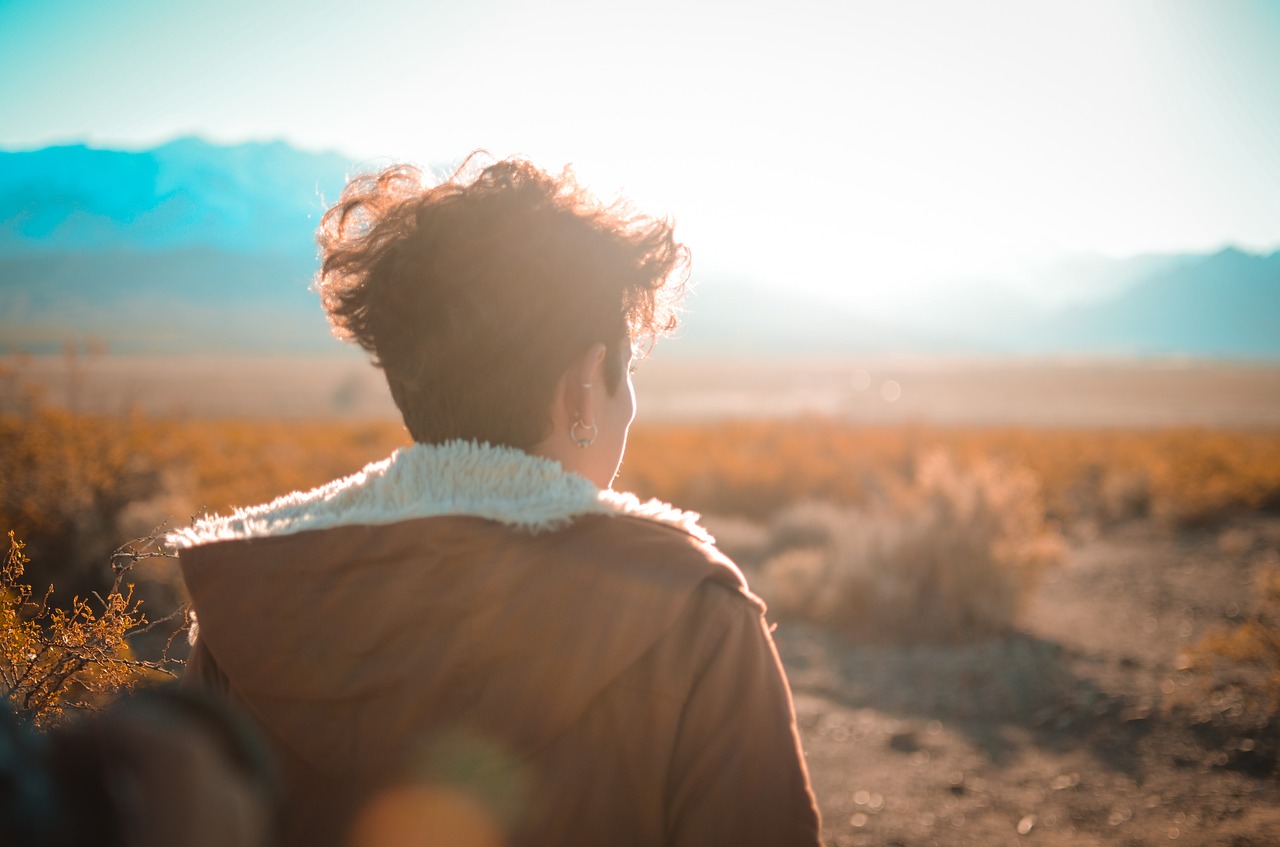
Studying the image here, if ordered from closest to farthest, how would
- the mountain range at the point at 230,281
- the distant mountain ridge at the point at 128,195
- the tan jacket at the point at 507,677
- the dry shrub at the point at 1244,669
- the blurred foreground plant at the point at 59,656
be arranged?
the tan jacket at the point at 507,677, the blurred foreground plant at the point at 59,656, the distant mountain ridge at the point at 128,195, the mountain range at the point at 230,281, the dry shrub at the point at 1244,669

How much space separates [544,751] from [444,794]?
0.49 feet

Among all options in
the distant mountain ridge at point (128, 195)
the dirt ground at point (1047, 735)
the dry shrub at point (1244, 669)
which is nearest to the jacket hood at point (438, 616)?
the distant mountain ridge at point (128, 195)

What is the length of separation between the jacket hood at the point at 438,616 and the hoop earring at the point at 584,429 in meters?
0.15

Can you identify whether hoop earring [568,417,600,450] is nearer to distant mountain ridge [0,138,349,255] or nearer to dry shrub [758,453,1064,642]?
distant mountain ridge [0,138,349,255]

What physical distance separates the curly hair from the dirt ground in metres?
3.66

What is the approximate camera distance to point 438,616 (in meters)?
1.05

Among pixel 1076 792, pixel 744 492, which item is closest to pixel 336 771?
pixel 1076 792

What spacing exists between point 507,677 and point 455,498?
274 mm

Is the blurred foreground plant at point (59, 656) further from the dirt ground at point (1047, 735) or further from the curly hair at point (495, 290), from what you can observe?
the dirt ground at point (1047, 735)

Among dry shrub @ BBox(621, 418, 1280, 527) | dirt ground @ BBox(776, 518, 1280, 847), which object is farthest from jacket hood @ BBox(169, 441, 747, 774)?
dry shrub @ BBox(621, 418, 1280, 527)

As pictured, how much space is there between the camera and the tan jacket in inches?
41.4

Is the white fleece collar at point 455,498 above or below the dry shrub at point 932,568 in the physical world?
above

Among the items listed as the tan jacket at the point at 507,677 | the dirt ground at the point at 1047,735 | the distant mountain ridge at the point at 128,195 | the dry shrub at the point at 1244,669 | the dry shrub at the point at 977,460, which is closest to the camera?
the tan jacket at the point at 507,677

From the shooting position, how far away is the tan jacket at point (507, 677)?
1052mm
